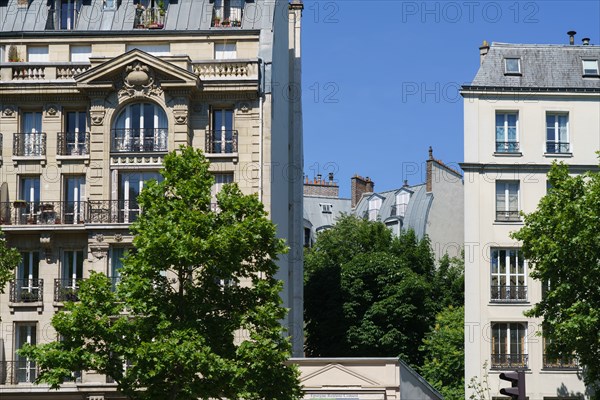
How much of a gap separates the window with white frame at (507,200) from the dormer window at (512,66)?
4.74 m

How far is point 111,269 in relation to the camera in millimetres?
50625

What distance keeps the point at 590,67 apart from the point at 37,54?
892 inches

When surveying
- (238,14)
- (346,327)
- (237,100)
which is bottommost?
(346,327)

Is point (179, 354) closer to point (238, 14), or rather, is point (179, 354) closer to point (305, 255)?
point (238, 14)

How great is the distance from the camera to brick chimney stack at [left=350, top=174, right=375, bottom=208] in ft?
350

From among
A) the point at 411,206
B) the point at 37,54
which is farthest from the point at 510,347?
the point at 411,206

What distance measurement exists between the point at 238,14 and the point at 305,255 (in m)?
28.6

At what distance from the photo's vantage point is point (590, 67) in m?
58.3

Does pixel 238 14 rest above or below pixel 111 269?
above

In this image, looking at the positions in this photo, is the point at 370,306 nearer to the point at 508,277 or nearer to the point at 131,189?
the point at 508,277

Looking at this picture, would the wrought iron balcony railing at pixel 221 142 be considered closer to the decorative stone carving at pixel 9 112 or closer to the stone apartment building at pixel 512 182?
the decorative stone carving at pixel 9 112

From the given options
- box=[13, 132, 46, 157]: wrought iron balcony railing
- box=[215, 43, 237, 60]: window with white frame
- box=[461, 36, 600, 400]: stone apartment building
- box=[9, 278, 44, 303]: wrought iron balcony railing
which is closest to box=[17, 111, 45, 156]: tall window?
box=[13, 132, 46, 157]: wrought iron balcony railing

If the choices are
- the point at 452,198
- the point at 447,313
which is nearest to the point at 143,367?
the point at 447,313

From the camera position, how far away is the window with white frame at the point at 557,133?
56812mm
